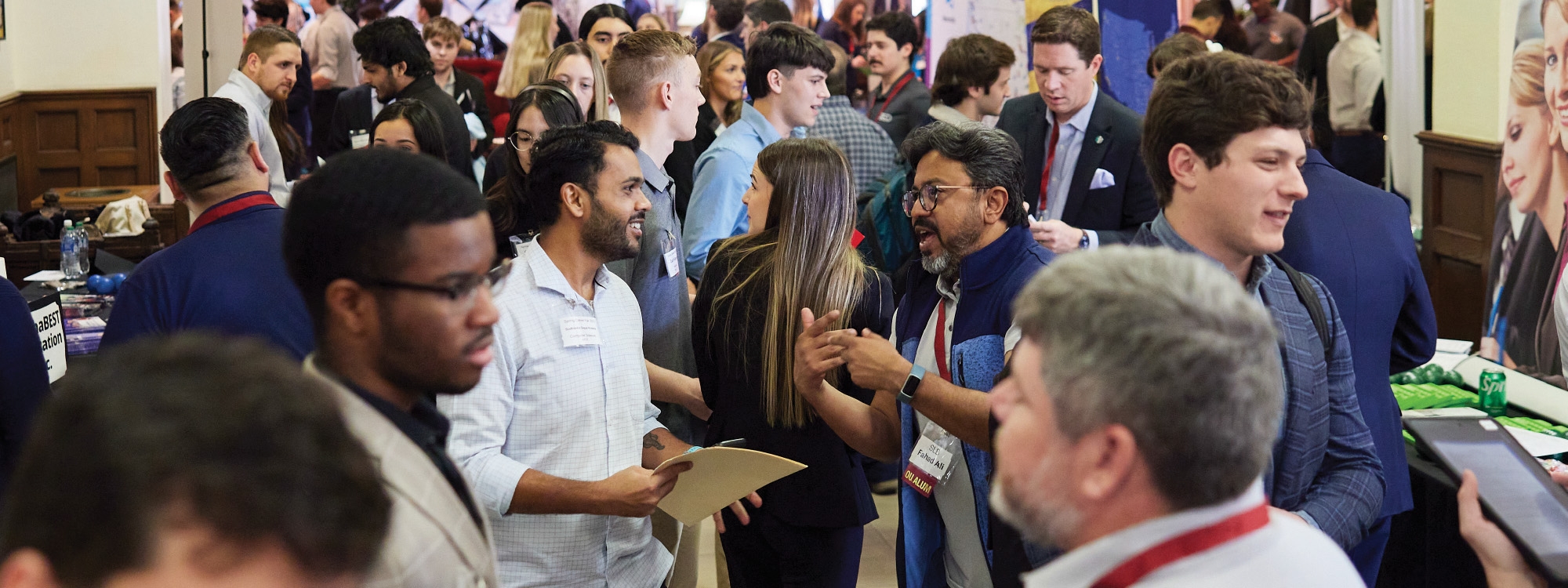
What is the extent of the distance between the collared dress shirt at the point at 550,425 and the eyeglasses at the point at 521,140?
159 centimetres

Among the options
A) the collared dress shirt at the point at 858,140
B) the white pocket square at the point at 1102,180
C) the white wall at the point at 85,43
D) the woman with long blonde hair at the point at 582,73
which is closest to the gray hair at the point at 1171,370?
the white pocket square at the point at 1102,180

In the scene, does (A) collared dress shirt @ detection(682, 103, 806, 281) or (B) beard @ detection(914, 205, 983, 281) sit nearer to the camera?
(B) beard @ detection(914, 205, 983, 281)

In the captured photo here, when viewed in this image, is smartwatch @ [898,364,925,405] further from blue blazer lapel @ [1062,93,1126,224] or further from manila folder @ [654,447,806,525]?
blue blazer lapel @ [1062,93,1126,224]

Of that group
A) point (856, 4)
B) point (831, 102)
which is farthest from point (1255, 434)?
point (856, 4)

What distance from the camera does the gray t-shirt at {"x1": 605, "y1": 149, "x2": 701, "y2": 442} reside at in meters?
3.18

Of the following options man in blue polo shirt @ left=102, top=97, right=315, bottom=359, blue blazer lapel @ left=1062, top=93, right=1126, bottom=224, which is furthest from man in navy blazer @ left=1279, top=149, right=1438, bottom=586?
man in blue polo shirt @ left=102, top=97, right=315, bottom=359

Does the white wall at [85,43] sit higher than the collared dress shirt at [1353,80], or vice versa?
the white wall at [85,43]

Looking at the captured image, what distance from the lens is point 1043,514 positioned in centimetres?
107

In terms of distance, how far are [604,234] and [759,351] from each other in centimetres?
49

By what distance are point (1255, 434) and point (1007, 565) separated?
878 mm

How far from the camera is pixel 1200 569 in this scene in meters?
1.01

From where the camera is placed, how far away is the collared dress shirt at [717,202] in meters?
3.75

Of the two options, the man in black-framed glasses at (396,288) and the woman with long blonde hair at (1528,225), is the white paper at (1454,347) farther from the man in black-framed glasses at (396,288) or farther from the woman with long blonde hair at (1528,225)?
the man in black-framed glasses at (396,288)

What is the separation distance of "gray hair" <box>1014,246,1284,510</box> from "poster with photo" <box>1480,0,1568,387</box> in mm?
2920
